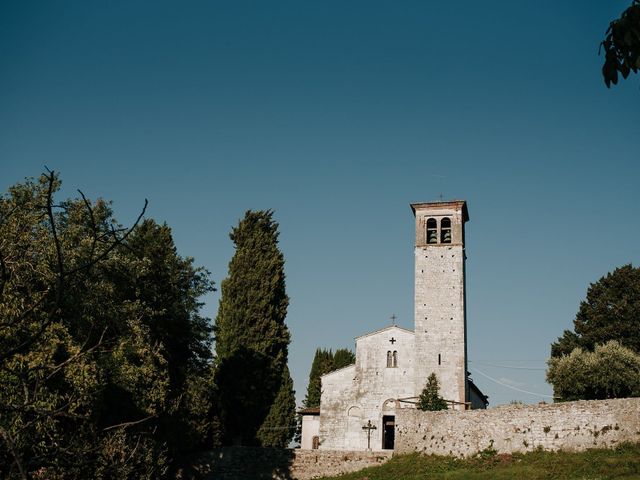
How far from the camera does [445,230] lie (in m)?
37.1

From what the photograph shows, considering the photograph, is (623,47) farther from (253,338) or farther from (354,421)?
(354,421)

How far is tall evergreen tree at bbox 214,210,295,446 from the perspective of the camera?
108 feet

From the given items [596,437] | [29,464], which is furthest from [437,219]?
[29,464]

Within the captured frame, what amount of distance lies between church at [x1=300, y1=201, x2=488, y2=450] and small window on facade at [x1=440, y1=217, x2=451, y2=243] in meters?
0.06

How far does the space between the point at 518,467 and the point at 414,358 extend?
11946 mm

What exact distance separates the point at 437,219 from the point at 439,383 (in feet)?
30.5

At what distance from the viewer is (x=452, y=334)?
112ft

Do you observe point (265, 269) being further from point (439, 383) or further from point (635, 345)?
point (635, 345)

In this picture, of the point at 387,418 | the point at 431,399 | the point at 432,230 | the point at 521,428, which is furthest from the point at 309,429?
the point at 521,428

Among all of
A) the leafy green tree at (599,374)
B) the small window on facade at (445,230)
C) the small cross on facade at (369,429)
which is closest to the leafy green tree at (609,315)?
the leafy green tree at (599,374)

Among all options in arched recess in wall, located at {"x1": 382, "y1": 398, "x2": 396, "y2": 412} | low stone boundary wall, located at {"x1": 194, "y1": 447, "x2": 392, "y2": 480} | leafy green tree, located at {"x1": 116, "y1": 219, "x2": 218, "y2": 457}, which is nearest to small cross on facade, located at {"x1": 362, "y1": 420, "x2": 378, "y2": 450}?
arched recess in wall, located at {"x1": 382, "y1": 398, "x2": 396, "y2": 412}

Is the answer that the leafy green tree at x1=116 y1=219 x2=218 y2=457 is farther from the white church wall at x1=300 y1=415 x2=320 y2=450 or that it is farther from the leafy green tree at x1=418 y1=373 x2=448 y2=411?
the leafy green tree at x1=418 y1=373 x2=448 y2=411

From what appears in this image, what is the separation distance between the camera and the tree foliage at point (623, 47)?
4387 mm

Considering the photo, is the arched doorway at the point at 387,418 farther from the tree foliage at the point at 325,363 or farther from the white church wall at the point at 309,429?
the tree foliage at the point at 325,363
